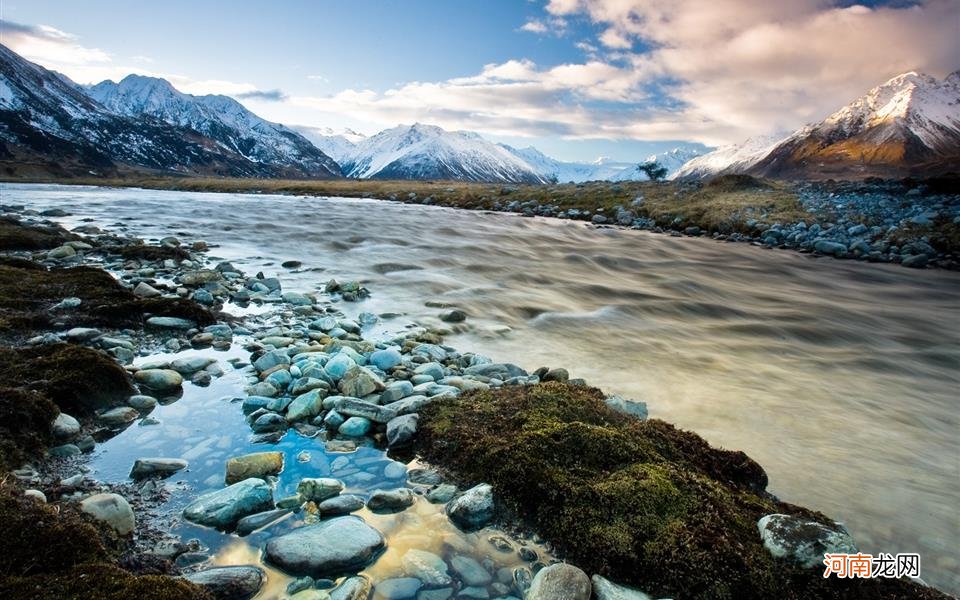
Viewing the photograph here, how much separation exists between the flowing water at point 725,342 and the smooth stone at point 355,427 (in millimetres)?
476

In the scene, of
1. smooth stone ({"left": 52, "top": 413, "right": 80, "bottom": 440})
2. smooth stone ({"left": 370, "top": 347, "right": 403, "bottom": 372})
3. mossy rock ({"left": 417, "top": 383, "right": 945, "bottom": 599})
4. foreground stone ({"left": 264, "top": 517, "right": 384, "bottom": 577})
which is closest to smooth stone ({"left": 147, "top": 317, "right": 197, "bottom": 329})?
smooth stone ({"left": 52, "top": 413, "right": 80, "bottom": 440})

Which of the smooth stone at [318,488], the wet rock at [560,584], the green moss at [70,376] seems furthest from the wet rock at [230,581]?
the green moss at [70,376]

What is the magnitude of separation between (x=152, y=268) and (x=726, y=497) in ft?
51.3

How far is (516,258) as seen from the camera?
22.5 metres

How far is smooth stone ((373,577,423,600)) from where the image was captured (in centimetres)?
356

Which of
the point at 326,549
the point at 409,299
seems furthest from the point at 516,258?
the point at 326,549

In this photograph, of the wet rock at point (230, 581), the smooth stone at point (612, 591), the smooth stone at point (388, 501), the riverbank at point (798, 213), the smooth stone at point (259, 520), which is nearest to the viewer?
the wet rock at point (230, 581)

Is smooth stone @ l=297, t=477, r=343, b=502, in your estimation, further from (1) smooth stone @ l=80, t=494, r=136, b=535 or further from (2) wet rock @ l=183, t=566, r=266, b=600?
(1) smooth stone @ l=80, t=494, r=136, b=535

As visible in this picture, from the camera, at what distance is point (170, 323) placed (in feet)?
29.2

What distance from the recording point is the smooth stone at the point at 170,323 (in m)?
8.84

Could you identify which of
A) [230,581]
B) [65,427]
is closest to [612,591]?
[230,581]

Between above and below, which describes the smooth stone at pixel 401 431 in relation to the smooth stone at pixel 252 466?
above

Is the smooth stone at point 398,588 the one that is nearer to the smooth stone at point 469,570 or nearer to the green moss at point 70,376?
the smooth stone at point 469,570

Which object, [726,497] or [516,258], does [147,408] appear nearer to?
[726,497]
